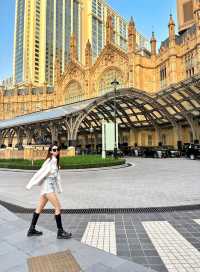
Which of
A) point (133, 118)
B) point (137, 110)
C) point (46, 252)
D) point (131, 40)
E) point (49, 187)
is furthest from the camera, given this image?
point (131, 40)

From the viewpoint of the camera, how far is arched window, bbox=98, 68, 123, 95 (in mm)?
59584

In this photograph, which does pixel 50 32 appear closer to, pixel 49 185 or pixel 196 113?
pixel 196 113

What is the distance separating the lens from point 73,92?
69812 millimetres

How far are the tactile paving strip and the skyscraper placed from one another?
417 feet

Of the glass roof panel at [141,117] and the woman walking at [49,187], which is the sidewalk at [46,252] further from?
the glass roof panel at [141,117]

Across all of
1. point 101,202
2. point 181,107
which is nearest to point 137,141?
point 181,107

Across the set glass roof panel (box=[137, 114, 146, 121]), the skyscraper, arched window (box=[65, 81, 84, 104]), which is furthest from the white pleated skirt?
the skyscraper

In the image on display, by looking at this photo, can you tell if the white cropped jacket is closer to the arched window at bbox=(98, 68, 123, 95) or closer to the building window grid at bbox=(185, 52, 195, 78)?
the building window grid at bbox=(185, 52, 195, 78)

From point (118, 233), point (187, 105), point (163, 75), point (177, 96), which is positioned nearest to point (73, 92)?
point (163, 75)

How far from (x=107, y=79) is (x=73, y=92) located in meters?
12.6

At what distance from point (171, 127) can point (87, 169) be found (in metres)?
25.7

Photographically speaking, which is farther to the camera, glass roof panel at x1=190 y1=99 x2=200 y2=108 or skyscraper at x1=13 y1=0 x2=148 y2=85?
skyscraper at x1=13 y1=0 x2=148 y2=85

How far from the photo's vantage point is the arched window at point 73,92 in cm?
6788

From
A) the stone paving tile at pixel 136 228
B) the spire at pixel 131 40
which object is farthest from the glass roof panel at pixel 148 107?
the stone paving tile at pixel 136 228
